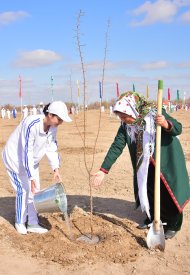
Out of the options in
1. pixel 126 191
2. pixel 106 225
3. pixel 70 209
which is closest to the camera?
pixel 106 225

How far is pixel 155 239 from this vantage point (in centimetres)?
411

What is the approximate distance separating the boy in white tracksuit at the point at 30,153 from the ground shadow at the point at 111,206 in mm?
971

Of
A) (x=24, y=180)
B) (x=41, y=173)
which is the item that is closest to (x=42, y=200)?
(x=24, y=180)

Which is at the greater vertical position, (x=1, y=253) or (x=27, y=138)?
(x=27, y=138)

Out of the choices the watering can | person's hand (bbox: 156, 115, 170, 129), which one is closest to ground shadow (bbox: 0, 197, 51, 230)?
the watering can

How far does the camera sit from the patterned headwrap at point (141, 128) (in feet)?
12.7

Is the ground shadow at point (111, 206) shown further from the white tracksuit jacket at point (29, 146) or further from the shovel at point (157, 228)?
the white tracksuit jacket at point (29, 146)

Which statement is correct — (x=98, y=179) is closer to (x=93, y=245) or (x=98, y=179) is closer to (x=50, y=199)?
(x=50, y=199)

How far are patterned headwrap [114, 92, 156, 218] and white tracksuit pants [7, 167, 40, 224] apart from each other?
1.21 meters

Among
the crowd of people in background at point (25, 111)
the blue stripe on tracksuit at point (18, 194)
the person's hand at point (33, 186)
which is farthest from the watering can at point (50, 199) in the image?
the crowd of people in background at point (25, 111)

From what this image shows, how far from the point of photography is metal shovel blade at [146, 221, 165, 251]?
4086mm

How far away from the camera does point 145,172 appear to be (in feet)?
13.7

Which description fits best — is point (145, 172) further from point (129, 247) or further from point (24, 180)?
point (24, 180)

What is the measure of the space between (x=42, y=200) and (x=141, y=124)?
52.6 inches
